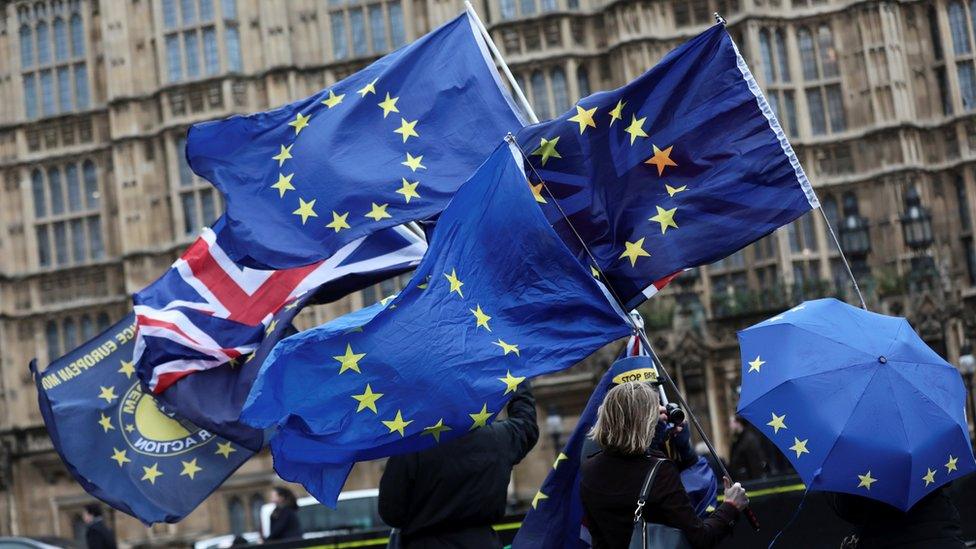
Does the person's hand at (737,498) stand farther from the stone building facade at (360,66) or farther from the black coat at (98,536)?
the stone building facade at (360,66)

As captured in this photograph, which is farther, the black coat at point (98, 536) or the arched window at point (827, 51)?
the arched window at point (827, 51)

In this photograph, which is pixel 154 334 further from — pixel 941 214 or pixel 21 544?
pixel 941 214

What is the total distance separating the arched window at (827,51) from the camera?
1185 inches

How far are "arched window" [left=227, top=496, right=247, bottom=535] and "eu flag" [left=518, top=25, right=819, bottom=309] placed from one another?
23.8 meters

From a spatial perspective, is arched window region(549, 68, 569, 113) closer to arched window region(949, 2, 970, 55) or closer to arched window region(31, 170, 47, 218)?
arched window region(949, 2, 970, 55)

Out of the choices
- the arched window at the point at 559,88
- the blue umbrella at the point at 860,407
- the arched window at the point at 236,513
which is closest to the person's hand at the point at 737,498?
Answer: the blue umbrella at the point at 860,407

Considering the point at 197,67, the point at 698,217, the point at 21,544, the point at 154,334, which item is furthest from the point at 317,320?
the point at 698,217

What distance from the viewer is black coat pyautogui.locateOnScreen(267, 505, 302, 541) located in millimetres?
17953

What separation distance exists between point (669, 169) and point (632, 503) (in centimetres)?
273

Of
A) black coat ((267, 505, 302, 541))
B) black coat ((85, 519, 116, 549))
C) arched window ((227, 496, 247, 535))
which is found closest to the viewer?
black coat ((267, 505, 302, 541))

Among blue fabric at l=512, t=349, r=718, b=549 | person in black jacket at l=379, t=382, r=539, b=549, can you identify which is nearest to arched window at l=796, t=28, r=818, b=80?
blue fabric at l=512, t=349, r=718, b=549

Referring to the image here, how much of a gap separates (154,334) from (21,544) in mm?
12596

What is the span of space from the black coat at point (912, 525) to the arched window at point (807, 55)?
23.5 meters

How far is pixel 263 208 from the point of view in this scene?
10.7 meters
